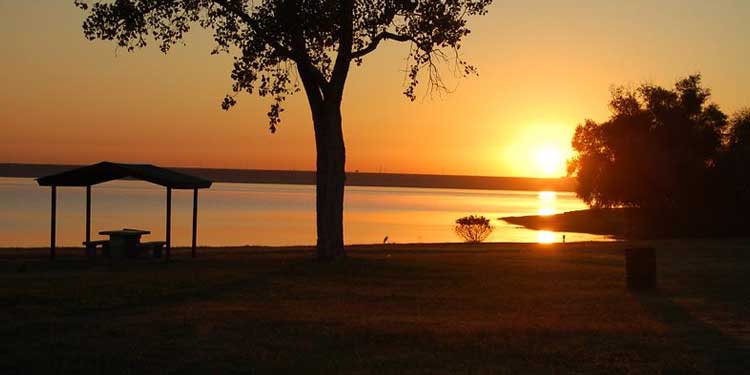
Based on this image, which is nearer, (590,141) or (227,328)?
(227,328)

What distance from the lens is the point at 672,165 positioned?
5947 centimetres

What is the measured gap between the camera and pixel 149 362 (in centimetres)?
1352

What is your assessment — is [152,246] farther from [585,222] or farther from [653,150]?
[585,222]

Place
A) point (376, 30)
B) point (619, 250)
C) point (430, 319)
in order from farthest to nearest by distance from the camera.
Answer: point (619, 250)
point (376, 30)
point (430, 319)

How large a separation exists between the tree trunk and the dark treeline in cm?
3528

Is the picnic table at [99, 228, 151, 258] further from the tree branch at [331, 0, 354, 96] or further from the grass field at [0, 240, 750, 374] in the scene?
the tree branch at [331, 0, 354, 96]

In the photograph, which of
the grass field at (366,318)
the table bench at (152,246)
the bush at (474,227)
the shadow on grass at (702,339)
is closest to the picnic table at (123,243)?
the table bench at (152,246)

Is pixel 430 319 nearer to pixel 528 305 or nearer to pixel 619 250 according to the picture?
pixel 528 305

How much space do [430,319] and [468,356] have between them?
360cm

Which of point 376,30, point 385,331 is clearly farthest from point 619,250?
point 385,331

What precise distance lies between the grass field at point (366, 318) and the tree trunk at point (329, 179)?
0.95 metres

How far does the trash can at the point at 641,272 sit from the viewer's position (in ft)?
73.6

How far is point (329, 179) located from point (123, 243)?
6.84m

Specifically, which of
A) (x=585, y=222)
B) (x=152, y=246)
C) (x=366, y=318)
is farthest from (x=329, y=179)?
(x=585, y=222)
